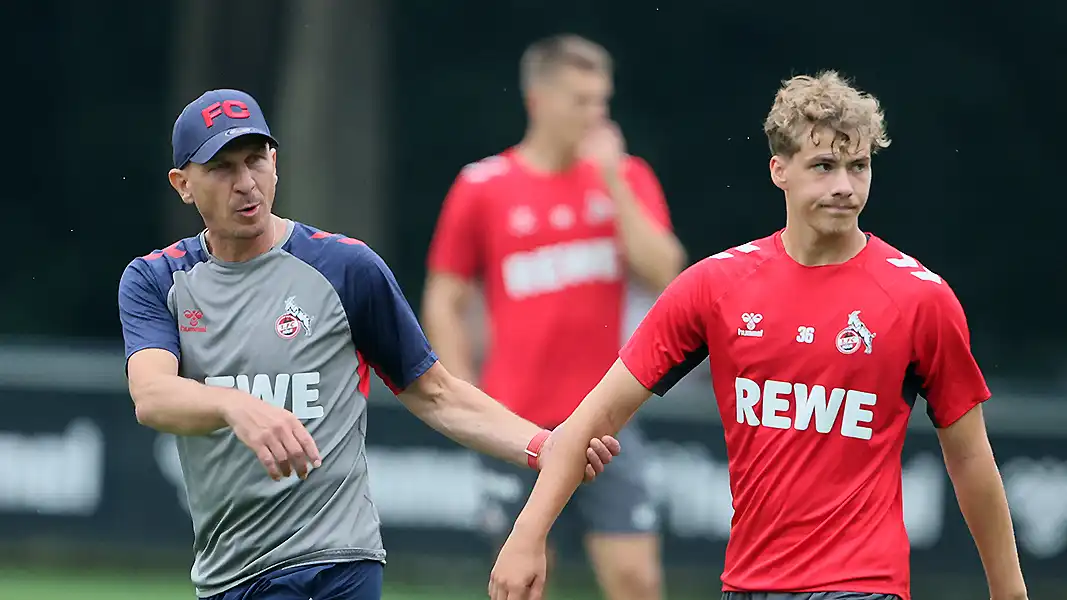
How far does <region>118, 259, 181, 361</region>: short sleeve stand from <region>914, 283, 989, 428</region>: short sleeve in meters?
2.01

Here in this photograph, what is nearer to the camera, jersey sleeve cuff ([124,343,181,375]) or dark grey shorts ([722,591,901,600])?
dark grey shorts ([722,591,901,600])

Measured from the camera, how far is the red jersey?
15.5 feet

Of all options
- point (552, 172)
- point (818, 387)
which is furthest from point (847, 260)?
point (552, 172)

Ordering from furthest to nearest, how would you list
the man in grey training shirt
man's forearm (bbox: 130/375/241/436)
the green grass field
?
the green grass field < the man in grey training shirt < man's forearm (bbox: 130/375/241/436)

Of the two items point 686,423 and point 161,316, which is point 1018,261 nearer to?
point 686,423

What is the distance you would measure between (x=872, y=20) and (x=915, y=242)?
6.41 ft

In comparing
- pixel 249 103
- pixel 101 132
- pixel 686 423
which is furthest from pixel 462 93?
pixel 249 103

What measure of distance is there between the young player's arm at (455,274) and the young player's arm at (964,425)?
329 centimetres

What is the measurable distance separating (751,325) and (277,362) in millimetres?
1288

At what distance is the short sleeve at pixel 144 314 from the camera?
4.91 meters

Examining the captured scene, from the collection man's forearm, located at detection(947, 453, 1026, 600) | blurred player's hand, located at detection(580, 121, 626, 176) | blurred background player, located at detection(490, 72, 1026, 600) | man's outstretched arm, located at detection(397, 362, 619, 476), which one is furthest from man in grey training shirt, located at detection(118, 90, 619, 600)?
blurred player's hand, located at detection(580, 121, 626, 176)

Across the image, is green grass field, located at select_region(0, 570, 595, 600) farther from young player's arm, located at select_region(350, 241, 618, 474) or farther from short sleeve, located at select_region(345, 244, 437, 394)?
short sleeve, located at select_region(345, 244, 437, 394)

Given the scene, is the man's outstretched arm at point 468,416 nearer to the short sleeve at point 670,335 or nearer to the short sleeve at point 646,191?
the short sleeve at point 670,335

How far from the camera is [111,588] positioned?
33.9ft
